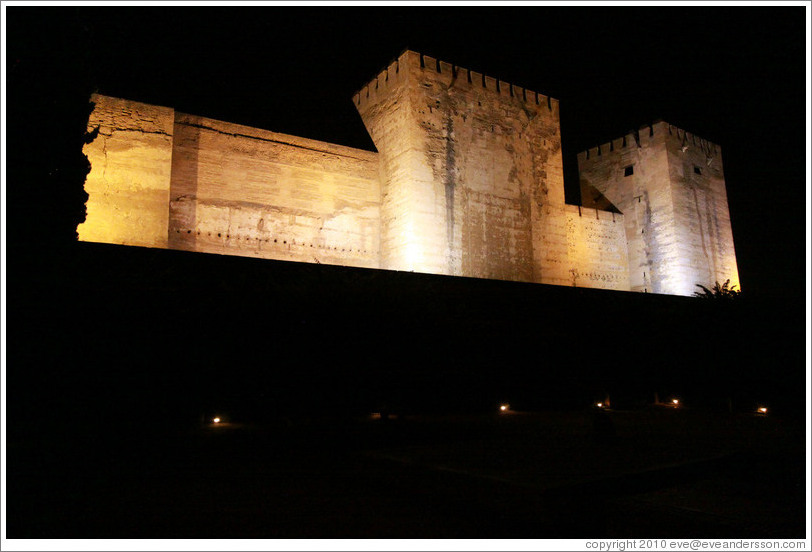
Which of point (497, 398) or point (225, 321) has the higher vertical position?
point (225, 321)

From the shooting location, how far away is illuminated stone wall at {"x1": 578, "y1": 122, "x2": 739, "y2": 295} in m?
16.9

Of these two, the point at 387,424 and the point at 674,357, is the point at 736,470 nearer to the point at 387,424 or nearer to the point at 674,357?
the point at 387,424

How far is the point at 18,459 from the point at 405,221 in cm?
887

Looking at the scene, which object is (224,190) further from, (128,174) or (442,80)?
(442,80)

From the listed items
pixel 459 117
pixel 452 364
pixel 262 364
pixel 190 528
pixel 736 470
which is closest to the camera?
pixel 190 528

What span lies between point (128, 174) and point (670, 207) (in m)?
16.1

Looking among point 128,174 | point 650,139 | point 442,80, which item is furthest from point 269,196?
point 650,139

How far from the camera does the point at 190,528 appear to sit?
2453mm

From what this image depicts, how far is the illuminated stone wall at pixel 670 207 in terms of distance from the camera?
16891 mm

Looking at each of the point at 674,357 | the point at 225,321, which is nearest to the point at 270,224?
the point at 225,321

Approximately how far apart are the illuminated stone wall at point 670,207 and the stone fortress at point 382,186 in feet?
2.63

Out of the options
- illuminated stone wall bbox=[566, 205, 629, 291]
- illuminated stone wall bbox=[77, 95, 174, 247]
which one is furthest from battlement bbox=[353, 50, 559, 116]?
illuminated stone wall bbox=[77, 95, 174, 247]

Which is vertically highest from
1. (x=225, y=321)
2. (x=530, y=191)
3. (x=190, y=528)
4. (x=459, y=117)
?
(x=459, y=117)

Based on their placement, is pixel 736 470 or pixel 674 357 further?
pixel 674 357
